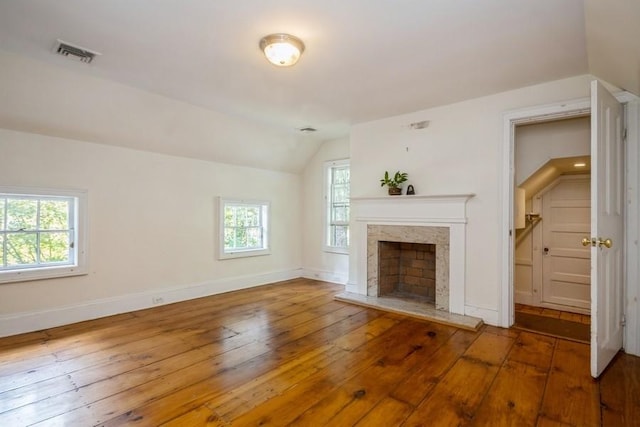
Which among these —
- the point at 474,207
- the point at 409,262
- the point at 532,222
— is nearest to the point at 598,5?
the point at 474,207

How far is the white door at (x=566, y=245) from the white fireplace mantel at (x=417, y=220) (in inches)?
52.8

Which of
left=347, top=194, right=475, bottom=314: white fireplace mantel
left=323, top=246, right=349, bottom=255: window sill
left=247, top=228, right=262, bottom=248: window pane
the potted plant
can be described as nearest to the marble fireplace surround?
left=347, top=194, right=475, bottom=314: white fireplace mantel

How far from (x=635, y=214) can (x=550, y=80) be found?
55.8 inches

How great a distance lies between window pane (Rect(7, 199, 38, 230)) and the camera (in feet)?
10.5

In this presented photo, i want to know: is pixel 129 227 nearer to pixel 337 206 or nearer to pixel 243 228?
pixel 243 228

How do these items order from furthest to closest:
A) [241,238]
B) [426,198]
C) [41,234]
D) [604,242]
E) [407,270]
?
[241,238] → [407,270] → [426,198] → [41,234] → [604,242]

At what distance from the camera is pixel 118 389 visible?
84.0 inches

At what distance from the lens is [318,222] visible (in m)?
5.80

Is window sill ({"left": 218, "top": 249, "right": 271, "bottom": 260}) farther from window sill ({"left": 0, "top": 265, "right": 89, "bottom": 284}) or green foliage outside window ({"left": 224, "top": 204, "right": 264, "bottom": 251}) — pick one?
window sill ({"left": 0, "top": 265, "right": 89, "bottom": 284})

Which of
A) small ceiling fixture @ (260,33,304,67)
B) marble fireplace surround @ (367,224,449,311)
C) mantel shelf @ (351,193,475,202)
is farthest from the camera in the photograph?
marble fireplace surround @ (367,224,449,311)

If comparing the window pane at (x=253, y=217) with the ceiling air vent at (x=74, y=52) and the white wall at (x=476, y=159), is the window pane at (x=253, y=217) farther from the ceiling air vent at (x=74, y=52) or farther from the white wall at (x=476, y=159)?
the ceiling air vent at (x=74, y=52)

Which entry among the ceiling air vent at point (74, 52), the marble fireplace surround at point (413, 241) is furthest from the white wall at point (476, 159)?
the ceiling air vent at point (74, 52)

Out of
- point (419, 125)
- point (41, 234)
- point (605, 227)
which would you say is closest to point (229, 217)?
point (41, 234)

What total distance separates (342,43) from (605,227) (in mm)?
2369
